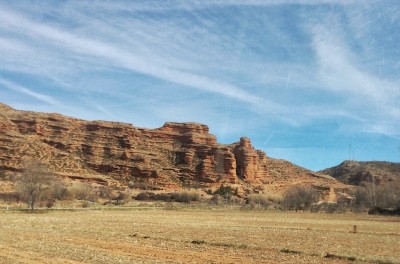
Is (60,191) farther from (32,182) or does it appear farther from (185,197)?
(185,197)

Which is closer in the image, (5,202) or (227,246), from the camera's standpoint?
(227,246)

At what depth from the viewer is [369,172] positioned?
16800cm

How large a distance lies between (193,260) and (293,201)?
8040 centimetres

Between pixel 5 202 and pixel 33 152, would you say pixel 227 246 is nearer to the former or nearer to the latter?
pixel 5 202

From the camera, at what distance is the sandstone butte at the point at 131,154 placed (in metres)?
110

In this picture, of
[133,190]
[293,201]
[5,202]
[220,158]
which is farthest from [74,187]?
[220,158]

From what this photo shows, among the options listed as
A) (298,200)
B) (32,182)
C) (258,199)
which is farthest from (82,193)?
(258,199)

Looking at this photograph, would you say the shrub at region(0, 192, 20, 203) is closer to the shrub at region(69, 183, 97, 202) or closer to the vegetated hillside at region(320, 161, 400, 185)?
the shrub at region(69, 183, 97, 202)

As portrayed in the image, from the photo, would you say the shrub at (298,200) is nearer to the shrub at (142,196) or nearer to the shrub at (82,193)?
the shrub at (142,196)

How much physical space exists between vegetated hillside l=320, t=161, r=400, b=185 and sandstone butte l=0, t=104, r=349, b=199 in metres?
20.1

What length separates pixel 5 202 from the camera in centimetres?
6888

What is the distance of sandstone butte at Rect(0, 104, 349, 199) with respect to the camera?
110m

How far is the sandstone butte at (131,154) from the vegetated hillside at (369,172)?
20.1m

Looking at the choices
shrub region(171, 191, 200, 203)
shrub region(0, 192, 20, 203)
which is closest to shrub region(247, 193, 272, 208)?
shrub region(171, 191, 200, 203)
